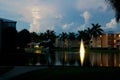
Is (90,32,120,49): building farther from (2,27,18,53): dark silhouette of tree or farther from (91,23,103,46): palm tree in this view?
(2,27,18,53): dark silhouette of tree

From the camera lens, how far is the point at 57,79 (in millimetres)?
16172

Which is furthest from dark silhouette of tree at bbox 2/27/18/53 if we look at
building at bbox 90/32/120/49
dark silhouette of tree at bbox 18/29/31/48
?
building at bbox 90/32/120/49

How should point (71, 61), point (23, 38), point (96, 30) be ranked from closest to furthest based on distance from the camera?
point (71, 61) < point (23, 38) < point (96, 30)

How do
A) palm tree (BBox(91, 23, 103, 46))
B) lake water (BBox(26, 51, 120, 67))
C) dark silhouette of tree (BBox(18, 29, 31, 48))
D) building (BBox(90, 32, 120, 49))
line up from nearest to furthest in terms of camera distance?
lake water (BBox(26, 51, 120, 67))
dark silhouette of tree (BBox(18, 29, 31, 48))
palm tree (BBox(91, 23, 103, 46))
building (BBox(90, 32, 120, 49))

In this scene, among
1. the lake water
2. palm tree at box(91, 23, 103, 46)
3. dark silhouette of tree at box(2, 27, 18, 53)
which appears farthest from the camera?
palm tree at box(91, 23, 103, 46)

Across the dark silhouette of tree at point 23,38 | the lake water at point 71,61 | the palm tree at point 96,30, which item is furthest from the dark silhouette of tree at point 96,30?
the lake water at point 71,61

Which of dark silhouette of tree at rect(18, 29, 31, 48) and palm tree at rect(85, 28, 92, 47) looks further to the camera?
palm tree at rect(85, 28, 92, 47)

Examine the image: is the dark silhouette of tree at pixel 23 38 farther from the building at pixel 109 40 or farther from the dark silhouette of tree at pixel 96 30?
the building at pixel 109 40

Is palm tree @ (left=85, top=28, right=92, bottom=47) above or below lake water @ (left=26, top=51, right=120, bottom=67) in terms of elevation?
above

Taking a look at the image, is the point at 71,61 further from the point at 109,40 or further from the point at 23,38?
the point at 109,40

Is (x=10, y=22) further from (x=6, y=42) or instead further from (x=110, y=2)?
(x=110, y=2)

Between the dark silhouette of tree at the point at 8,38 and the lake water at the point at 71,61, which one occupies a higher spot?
the dark silhouette of tree at the point at 8,38

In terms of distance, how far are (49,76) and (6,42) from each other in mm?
65490

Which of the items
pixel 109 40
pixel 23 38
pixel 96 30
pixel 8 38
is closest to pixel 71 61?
pixel 8 38
